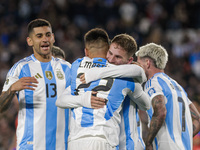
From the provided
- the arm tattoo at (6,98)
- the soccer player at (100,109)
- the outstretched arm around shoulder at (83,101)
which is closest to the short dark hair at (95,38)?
the soccer player at (100,109)

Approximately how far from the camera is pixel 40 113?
4.38 metres

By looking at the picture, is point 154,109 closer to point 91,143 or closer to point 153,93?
point 153,93

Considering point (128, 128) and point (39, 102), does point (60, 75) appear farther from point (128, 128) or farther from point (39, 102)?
point (128, 128)

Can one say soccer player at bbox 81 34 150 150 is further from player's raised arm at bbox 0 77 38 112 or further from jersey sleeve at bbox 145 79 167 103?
player's raised arm at bbox 0 77 38 112

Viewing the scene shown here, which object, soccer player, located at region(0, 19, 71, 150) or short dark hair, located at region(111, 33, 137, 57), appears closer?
short dark hair, located at region(111, 33, 137, 57)

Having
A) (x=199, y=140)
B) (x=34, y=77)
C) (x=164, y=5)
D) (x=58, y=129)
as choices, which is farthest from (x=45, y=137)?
(x=164, y=5)

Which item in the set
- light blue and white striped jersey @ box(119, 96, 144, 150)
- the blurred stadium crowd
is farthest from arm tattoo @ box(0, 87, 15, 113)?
the blurred stadium crowd

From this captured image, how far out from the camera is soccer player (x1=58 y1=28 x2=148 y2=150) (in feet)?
12.1

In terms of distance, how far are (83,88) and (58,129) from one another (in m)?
0.82

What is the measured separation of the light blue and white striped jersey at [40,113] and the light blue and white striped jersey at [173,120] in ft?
3.78

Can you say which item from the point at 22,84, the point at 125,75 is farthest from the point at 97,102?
the point at 22,84

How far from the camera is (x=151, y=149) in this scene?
4508mm

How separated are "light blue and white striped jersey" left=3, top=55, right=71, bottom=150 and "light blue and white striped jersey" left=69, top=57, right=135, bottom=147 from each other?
1.85 feet

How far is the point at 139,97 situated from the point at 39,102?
122 centimetres
